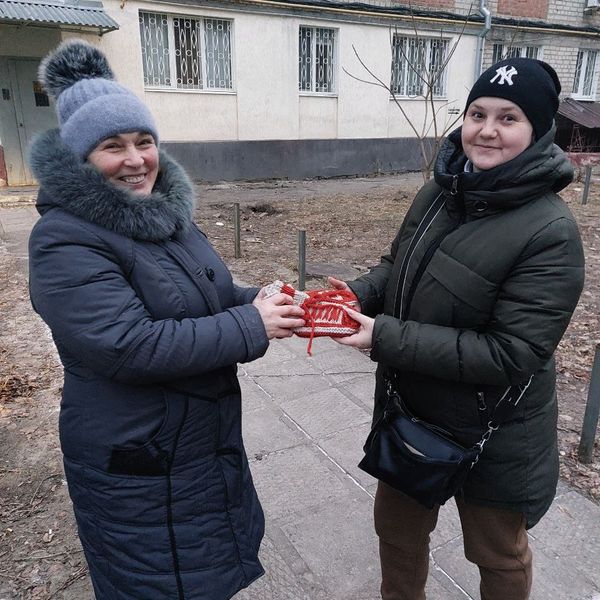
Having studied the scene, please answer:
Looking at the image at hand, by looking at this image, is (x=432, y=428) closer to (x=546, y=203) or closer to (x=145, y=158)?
(x=546, y=203)

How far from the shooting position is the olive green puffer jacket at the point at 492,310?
153 centimetres

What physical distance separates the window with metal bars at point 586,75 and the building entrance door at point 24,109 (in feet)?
56.5

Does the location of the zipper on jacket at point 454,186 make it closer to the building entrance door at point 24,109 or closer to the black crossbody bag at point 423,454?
the black crossbody bag at point 423,454

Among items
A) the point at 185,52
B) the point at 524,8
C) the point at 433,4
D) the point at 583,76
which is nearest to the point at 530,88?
the point at 185,52

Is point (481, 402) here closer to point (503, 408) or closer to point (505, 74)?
point (503, 408)

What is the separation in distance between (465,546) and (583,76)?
2194 centimetres

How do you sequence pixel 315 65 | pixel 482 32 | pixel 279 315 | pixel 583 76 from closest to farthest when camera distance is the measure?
1. pixel 279 315
2. pixel 315 65
3. pixel 482 32
4. pixel 583 76

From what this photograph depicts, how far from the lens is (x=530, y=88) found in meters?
1.54

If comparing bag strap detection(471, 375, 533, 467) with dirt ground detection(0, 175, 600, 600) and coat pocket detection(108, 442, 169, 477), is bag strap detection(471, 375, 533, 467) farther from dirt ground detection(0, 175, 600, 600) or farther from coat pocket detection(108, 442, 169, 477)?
dirt ground detection(0, 175, 600, 600)

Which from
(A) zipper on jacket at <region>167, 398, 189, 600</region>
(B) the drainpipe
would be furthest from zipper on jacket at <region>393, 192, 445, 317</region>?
(B) the drainpipe

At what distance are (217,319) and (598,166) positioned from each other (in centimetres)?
1917

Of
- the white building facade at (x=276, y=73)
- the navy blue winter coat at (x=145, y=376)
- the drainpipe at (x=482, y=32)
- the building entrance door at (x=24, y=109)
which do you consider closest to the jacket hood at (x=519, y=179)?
the navy blue winter coat at (x=145, y=376)

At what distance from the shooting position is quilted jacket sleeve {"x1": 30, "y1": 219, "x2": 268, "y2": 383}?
1377 mm

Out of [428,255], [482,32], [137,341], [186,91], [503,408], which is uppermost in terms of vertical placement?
[482,32]
